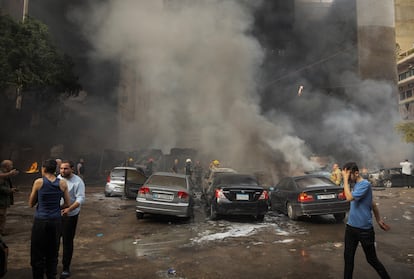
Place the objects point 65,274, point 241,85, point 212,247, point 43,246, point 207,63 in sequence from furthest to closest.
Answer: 1. point 241,85
2. point 207,63
3. point 212,247
4. point 65,274
5. point 43,246

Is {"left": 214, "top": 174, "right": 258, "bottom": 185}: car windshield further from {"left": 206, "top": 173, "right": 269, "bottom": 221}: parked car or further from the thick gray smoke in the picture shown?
the thick gray smoke

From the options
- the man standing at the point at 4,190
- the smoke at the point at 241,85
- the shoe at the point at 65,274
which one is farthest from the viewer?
the smoke at the point at 241,85

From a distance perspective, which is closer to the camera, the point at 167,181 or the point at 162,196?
the point at 162,196

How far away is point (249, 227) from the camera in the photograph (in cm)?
639

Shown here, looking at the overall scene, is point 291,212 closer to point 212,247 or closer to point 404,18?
point 212,247

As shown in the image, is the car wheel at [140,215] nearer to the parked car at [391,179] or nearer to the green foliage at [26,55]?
the green foliage at [26,55]

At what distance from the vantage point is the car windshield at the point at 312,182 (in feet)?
22.9

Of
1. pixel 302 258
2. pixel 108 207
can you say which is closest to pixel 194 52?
pixel 108 207

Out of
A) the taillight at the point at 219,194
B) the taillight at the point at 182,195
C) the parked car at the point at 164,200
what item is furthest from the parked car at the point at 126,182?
the taillight at the point at 219,194

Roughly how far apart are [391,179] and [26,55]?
58.9ft

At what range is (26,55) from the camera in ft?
44.2

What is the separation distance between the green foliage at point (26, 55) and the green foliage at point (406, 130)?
20801 mm

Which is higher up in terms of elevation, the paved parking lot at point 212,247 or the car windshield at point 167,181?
the car windshield at point 167,181

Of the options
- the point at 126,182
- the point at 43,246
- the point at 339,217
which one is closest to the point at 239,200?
the point at 339,217
